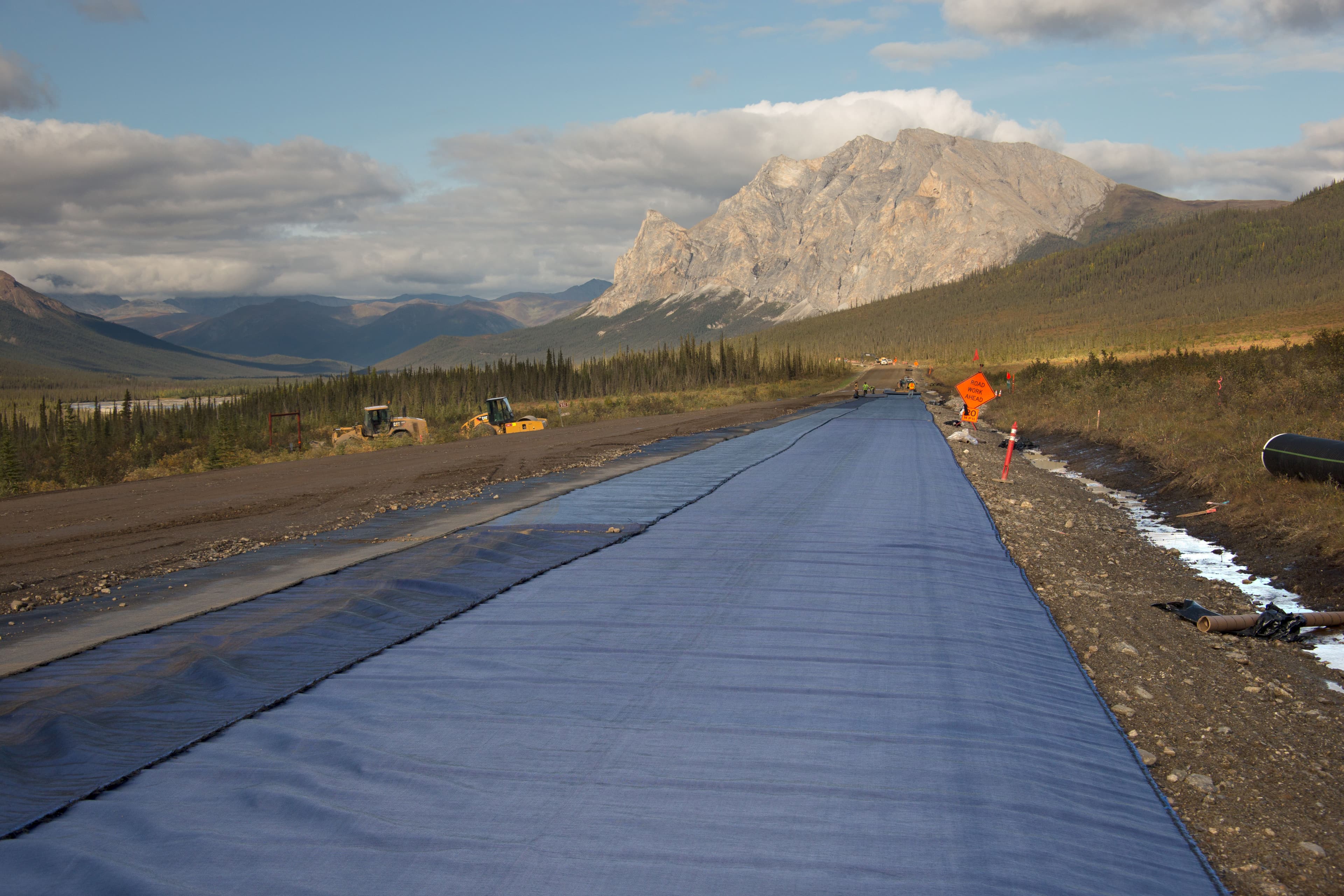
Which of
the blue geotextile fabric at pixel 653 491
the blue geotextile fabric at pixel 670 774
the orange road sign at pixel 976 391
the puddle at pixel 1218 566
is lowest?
the puddle at pixel 1218 566

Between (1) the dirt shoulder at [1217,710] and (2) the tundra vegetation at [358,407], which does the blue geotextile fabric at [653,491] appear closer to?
(1) the dirt shoulder at [1217,710]

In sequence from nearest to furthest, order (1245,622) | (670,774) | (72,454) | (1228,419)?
1. (670,774)
2. (1245,622)
3. (1228,419)
4. (72,454)

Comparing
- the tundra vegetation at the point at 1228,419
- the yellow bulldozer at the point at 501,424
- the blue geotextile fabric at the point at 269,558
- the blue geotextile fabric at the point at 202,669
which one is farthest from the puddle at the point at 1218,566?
the yellow bulldozer at the point at 501,424

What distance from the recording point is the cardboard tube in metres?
7.27

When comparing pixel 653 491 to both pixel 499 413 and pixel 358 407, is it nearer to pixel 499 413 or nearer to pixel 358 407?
pixel 499 413

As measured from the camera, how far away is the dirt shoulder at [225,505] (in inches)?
389

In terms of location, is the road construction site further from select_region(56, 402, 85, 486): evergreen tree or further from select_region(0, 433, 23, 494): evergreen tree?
select_region(56, 402, 85, 486): evergreen tree

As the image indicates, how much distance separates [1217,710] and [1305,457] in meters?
7.38

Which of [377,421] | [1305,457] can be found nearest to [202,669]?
[1305,457]

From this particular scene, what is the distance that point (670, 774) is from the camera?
12.3 ft

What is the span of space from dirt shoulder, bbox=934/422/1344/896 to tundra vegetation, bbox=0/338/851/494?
2707cm

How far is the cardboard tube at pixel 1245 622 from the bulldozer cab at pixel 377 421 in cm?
3065

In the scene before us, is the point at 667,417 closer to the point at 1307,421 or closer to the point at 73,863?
the point at 1307,421

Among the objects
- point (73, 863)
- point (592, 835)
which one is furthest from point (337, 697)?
point (592, 835)
